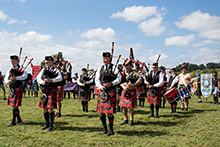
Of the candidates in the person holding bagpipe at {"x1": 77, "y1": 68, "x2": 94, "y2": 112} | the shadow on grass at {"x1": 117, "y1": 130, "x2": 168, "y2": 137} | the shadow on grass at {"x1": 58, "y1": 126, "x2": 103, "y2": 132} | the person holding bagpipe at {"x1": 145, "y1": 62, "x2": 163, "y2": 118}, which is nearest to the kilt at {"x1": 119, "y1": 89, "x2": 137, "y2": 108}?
the shadow on grass at {"x1": 117, "y1": 130, "x2": 168, "y2": 137}

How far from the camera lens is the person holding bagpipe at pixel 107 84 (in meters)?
4.57

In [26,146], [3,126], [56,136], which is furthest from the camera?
[3,126]

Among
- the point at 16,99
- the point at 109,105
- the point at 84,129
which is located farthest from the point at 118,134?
the point at 16,99

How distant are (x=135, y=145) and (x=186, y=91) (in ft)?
15.8

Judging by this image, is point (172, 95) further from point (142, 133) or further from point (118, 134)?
point (118, 134)

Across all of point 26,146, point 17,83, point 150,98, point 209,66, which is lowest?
point 26,146

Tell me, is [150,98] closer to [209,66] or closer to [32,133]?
[32,133]

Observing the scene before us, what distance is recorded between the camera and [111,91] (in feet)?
15.3

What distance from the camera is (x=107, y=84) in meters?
4.56

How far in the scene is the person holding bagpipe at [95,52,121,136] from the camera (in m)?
4.57

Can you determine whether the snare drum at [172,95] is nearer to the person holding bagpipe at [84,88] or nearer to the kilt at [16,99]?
the person holding bagpipe at [84,88]

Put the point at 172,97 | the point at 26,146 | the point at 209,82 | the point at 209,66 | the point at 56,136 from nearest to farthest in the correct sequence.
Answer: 1. the point at 26,146
2. the point at 56,136
3. the point at 172,97
4. the point at 209,82
5. the point at 209,66

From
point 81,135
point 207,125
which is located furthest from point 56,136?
point 207,125

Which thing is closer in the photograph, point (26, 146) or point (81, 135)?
point (26, 146)
